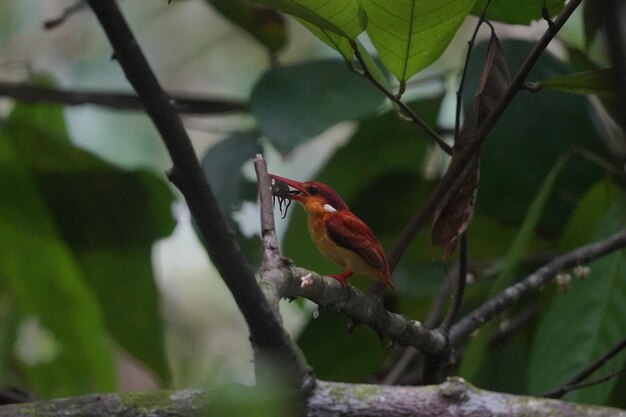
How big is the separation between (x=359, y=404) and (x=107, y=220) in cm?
102

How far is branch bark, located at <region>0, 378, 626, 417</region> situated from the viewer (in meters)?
0.71

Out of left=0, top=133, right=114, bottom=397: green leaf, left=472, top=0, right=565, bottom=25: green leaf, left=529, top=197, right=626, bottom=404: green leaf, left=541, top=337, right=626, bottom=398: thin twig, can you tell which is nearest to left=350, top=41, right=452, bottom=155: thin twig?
left=472, top=0, right=565, bottom=25: green leaf

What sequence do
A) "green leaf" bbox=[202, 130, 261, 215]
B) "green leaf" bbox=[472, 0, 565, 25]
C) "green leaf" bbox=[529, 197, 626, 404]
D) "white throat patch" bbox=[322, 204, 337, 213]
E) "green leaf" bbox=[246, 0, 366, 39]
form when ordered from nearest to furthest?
"green leaf" bbox=[246, 0, 366, 39], "white throat patch" bbox=[322, 204, 337, 213], "green leaf" bbox=[472, 0, 565, 25], "green leaf" bbox=[529, 197, 626, 404], "green leaf" bbox=[202, 130, 261, 215]

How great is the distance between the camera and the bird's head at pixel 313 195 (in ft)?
2.91

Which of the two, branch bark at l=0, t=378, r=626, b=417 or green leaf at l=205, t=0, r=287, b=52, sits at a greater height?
green leaf at l=205, t=0, r=287, b=52

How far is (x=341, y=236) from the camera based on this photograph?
84cm

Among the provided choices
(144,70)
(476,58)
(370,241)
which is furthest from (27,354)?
(144,70)

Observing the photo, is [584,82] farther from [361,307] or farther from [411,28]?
[361,307]

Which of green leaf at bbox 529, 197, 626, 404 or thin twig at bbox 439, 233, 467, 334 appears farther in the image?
green leaf at bbox 529, 197, 626, 404

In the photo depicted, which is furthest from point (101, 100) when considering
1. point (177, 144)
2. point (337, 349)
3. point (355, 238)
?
point (177, 144)

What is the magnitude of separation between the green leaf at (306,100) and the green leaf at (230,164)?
7 cm

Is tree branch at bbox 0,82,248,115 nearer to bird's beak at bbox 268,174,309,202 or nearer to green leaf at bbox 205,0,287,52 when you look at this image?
green leaf at bbox 205,0,287,52

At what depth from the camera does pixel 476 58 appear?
1.34 meters

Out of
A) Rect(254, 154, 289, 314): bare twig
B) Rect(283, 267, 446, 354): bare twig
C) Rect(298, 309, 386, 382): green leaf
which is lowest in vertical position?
Rect(298, 309, 386, 382): green leaf
